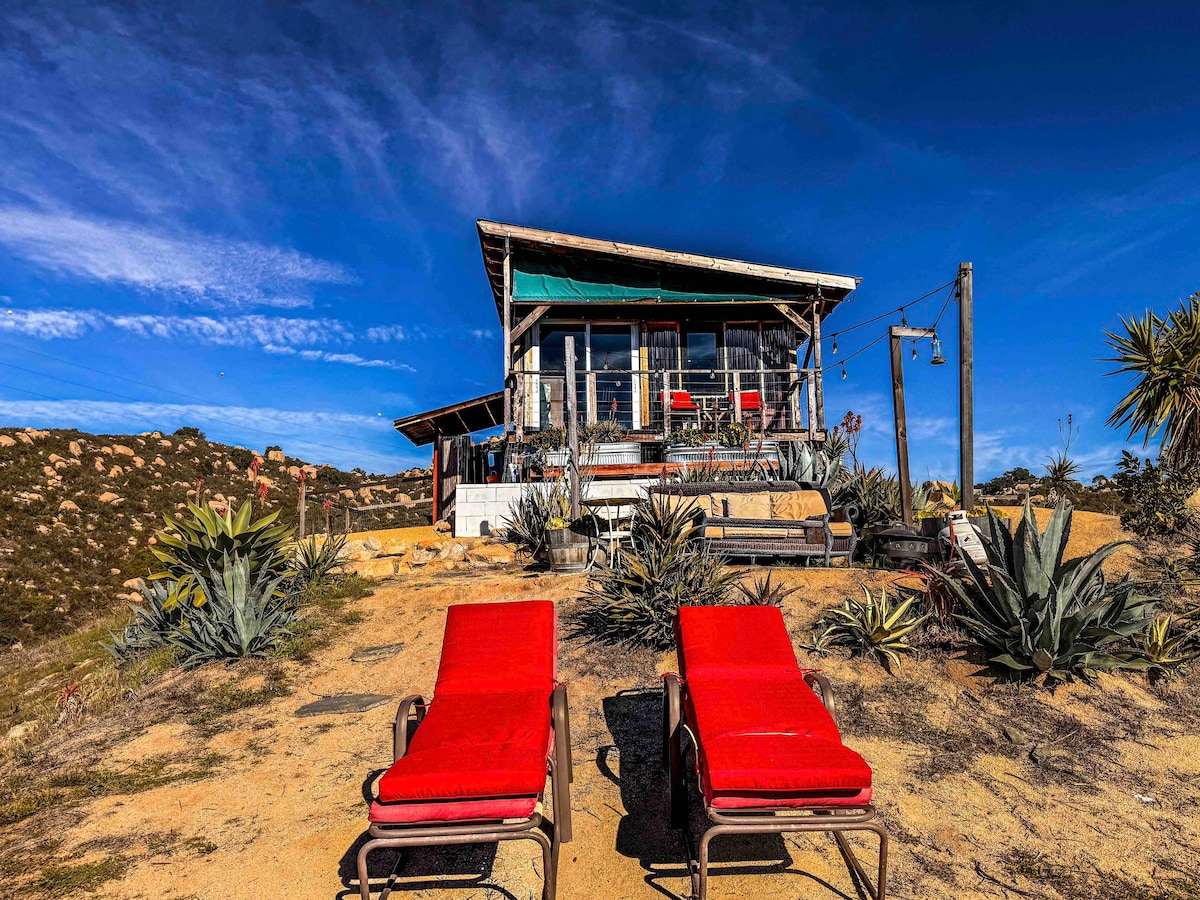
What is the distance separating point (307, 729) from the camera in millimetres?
4977

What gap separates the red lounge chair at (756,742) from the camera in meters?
2.70

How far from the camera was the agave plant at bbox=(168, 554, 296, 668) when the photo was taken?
21.0ft

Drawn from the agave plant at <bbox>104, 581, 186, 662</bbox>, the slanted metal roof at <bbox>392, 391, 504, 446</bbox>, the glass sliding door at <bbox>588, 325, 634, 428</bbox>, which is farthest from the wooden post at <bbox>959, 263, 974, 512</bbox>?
the slanted metal roof at <bbox>392, 391, 504, 446</bbox>

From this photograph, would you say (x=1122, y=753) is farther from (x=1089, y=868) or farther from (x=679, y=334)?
(x=679, y=334)

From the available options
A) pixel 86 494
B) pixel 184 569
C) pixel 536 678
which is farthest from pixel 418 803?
pixel 86 494

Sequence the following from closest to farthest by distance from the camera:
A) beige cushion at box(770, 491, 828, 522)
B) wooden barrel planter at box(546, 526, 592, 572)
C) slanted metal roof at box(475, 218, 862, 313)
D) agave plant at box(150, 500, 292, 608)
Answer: agave plant at box(150, 500, 292, 608) → wooden barrel planter at box(546, 526, 592, 572) → beige cushion at box(770, 491, 828, 522) → slanted metal roof at box(475, 218, 862, 313)

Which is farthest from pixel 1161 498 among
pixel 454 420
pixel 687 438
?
pixel 454 420

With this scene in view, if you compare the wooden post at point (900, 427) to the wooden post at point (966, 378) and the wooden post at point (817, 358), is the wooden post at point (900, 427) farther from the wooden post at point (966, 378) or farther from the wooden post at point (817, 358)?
the wooden post at point (817, 358)

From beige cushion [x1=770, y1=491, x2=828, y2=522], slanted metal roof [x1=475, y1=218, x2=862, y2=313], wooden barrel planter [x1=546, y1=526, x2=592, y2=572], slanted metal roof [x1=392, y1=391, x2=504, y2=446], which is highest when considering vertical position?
slanted metal roof [x1=475, y1=218, x2=862, y2=313]

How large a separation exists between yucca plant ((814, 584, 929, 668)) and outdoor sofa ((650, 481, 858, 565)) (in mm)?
2198

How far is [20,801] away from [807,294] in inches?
634

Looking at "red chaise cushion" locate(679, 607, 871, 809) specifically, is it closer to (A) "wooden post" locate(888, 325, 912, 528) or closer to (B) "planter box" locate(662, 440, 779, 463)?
(A) "wooden post" locate(888, 325, 912, 528)

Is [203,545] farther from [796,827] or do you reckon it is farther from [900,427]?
[900,427]

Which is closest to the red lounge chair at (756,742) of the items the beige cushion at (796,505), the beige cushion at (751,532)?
the beige cushion at (751,532)
